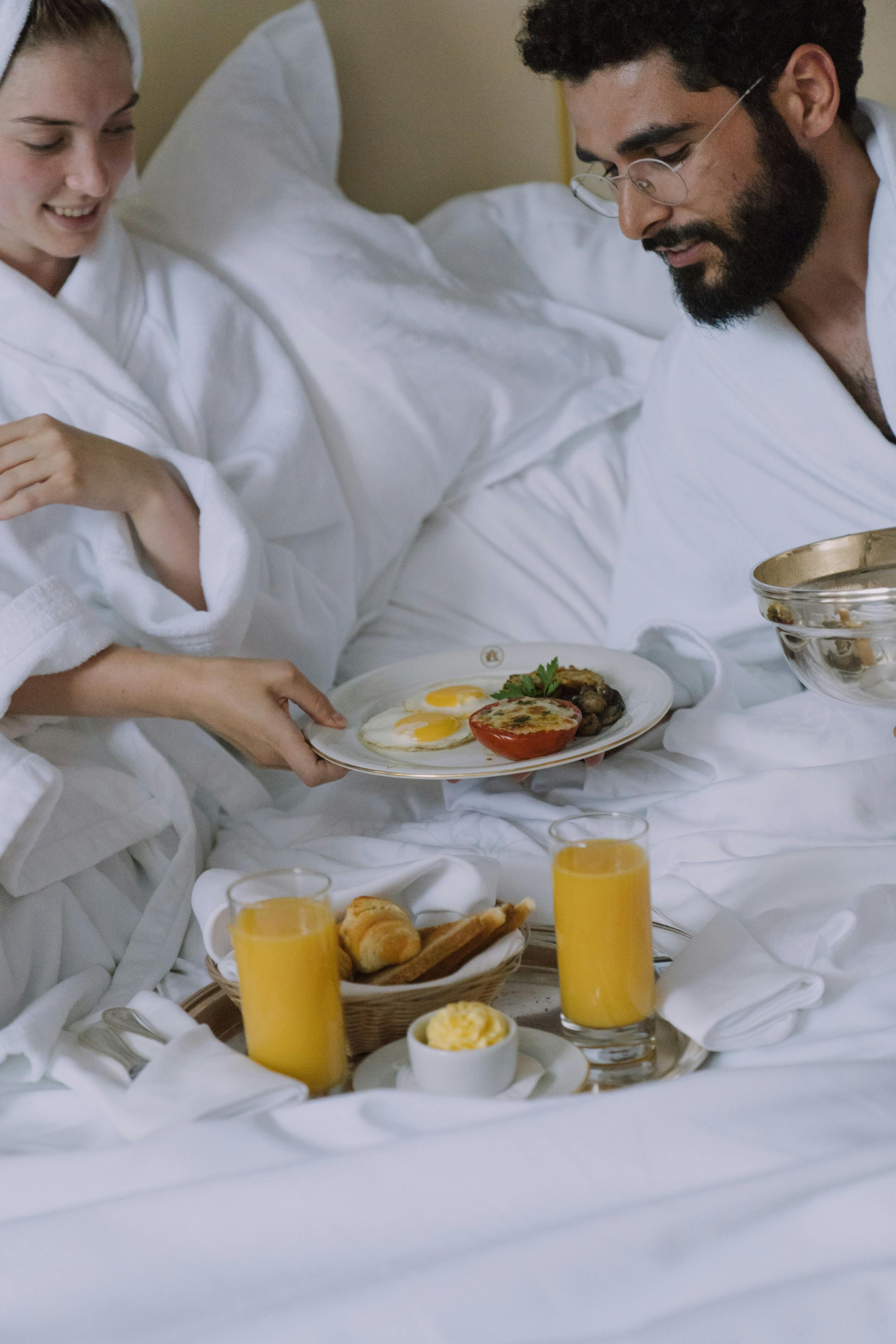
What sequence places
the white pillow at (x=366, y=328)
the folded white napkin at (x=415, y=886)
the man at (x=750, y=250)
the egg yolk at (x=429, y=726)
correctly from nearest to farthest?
the folded white napkin at (x=415, y=886) < the egg yolk at (x=429, y=726) < the man at (x=750, y=250) < the white pillow at (x=366, y=328)

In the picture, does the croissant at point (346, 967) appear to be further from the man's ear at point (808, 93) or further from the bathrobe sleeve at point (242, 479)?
the man's ear at point (808, 93)

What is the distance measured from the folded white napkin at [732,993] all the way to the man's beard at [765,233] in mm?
867

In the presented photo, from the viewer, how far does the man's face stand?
4.80ft

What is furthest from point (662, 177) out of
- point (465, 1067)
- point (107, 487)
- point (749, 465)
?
point (465, 1067)

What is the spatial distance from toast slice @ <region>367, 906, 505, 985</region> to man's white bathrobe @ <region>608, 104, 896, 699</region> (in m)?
0.71

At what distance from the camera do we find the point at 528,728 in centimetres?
124

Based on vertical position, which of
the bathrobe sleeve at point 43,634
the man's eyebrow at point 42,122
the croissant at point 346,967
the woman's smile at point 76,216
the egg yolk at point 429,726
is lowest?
the croissant at point 346,967

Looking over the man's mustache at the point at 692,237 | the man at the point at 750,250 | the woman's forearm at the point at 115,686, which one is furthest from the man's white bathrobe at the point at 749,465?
the woman's forearm at the point at 115,686

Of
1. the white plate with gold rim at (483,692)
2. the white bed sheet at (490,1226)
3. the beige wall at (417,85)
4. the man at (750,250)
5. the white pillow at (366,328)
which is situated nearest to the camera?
the white bed sheet at (490,1226)

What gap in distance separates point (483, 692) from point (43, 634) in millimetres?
491

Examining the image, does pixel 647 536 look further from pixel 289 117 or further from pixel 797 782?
pixel 289 117

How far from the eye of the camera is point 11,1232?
2.58 feet

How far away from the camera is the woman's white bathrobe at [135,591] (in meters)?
1.22

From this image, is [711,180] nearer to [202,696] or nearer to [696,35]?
[696,35]
